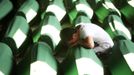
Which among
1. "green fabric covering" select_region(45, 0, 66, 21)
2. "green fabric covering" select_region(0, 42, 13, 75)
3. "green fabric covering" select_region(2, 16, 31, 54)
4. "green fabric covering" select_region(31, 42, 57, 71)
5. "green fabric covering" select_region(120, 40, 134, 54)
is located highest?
"green fabric covering" select_region(120, 40, 134, 54)

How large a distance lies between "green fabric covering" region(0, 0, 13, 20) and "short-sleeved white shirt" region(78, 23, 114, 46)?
0.87m

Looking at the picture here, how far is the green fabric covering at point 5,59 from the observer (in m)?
1.57

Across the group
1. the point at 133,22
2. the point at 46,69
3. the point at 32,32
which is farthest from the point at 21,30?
the point at 133,22

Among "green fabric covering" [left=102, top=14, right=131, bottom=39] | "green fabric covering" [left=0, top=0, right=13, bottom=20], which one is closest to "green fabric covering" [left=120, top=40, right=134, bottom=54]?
"green fabric covering" [left=102, top=14, right=131, bottom=39]

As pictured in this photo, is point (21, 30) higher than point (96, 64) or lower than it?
lower

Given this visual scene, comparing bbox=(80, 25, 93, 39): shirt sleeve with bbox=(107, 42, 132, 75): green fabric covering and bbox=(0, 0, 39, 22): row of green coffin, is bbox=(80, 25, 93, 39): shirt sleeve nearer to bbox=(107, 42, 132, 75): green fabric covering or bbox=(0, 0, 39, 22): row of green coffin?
bbox=(107, 42, 132, 75): green fabric covering

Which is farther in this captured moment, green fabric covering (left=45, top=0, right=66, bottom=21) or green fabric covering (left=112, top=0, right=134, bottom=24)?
green fabric covering (left=112, top=0, right=134, bottom=24)

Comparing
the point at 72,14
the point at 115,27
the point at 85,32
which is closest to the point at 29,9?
the point at 72,14

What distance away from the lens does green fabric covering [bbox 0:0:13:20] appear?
2541 millimetres

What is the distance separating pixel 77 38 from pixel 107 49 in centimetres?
25

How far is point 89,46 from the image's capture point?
1746 millimetres

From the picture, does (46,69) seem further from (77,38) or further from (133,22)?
(133,22)

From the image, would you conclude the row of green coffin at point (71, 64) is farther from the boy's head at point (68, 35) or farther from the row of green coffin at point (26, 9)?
the row of green coffin at point (26, 9)

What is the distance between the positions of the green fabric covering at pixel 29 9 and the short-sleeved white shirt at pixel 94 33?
0.67 metres
